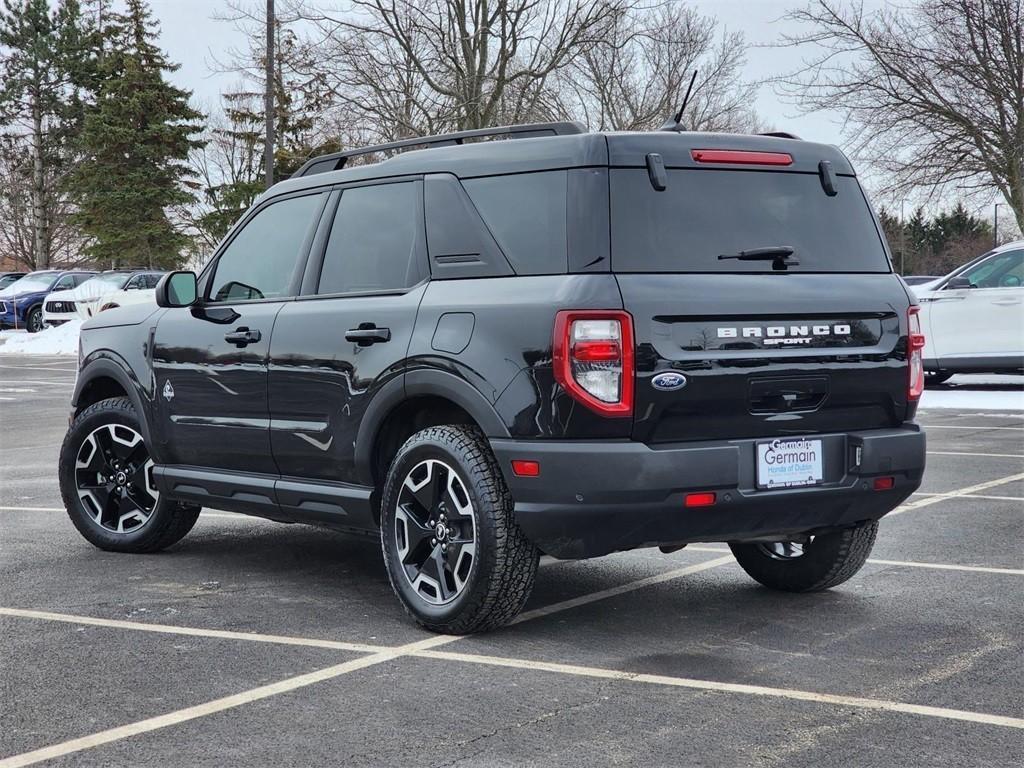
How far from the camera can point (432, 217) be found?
225 inches

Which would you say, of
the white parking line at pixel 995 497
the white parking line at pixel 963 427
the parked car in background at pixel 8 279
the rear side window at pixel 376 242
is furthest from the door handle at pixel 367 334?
the parked car in background at pixel 8 279

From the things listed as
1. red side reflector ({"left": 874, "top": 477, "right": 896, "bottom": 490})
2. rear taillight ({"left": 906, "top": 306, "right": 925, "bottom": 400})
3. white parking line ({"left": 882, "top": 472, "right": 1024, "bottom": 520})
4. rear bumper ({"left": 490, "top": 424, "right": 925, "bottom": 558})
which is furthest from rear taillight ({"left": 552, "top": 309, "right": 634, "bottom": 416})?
white parking line ({"left": 882, "top": 472, "right": 1024, "bottom": 520})

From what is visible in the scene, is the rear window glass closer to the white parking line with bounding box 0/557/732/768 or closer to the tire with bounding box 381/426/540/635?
the tire with bounding box 381/426/540/635

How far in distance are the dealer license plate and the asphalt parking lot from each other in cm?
64

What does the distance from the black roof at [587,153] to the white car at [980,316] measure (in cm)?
1231

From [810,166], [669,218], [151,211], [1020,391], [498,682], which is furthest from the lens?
[151,211]

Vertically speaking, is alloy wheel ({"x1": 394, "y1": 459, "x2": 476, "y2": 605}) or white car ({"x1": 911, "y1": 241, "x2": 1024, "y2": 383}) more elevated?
white car ({"x1": 911, "y1": 241, "x2": 1024, "y2": 383})

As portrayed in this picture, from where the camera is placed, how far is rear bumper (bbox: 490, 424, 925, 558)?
192 inches

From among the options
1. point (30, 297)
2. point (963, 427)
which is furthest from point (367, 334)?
point (30, 297)

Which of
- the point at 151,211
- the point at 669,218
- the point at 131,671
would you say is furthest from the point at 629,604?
the point at 151,211

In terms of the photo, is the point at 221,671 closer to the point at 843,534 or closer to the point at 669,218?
the point at 669,218

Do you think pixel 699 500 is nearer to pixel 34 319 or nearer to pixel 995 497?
pixel 995 497

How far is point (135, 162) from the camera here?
55281mm

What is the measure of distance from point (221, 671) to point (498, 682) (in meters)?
1.01
